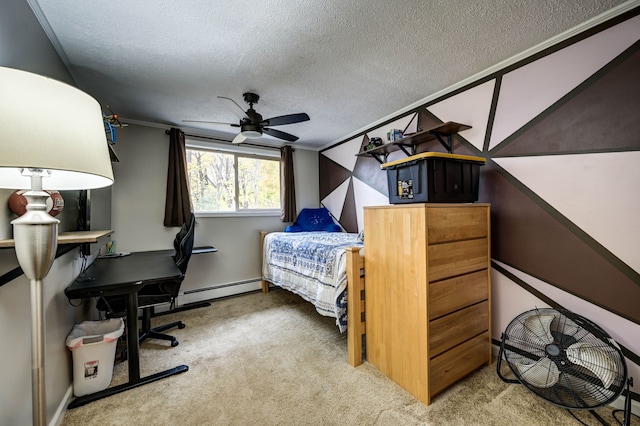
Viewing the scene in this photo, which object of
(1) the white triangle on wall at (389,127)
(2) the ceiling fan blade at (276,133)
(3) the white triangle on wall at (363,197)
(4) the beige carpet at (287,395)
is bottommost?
(4) the beige carpet at (287,395)

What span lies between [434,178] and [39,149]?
175cm

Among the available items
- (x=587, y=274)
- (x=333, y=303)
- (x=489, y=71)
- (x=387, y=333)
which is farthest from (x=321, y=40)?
(x=587, y=274)

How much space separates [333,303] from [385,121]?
2237mm

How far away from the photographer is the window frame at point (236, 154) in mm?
3348

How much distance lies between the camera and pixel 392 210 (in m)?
1.66

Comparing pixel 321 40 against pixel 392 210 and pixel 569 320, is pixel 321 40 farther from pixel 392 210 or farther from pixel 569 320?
pixel 569 320

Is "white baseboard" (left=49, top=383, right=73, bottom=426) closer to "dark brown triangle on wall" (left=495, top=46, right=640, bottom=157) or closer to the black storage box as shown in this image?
the black storage box

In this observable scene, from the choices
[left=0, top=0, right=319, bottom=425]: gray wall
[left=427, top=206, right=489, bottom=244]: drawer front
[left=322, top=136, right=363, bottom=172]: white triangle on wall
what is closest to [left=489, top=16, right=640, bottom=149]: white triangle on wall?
[left=427, top=206, right=489, bottom=244]: drawer front

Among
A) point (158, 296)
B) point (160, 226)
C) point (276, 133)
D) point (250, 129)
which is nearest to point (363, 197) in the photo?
point (276, 133)

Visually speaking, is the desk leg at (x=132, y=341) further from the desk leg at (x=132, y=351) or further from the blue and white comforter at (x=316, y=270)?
the blue and white comforter at (x=316, y=270)

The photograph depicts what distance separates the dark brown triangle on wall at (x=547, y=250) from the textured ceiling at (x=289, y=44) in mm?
931

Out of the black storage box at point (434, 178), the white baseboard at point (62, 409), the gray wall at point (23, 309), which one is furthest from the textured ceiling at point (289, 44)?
the white baseboard at point (62, 409)

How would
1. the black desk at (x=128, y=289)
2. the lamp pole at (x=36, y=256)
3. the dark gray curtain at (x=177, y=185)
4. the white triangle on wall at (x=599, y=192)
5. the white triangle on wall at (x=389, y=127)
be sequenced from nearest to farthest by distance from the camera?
the lamp pole at (x=36, y=256)
the white triangle on wall at (x=599, y=192)
the black desk at (x=128, y=289)
the white triangle on wall at (x=389, y=127)
the dark gray curtain at (x=177, y=185)

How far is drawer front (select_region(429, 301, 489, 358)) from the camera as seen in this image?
4.91 feet
